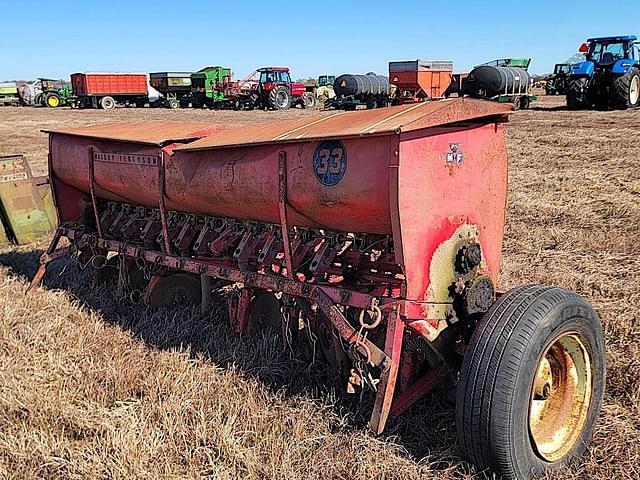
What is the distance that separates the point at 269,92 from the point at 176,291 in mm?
25969

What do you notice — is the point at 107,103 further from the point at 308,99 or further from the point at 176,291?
the point at 176,291

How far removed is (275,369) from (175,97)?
1351 inches

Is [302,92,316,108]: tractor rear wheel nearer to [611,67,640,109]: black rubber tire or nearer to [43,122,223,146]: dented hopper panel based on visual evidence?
[611,67,640,109]: black rubber tire

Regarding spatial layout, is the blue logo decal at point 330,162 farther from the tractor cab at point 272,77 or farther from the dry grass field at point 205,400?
the tractor cab at point 272,77

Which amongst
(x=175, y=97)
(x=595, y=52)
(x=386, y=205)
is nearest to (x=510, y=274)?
(x=386, y=205)

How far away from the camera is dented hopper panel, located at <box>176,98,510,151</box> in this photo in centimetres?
252

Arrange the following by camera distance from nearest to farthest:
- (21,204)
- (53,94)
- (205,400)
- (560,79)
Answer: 1. (205,400)
2. (21,204)
3. (560,79)
4. (53,94)

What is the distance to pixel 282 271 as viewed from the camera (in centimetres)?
364

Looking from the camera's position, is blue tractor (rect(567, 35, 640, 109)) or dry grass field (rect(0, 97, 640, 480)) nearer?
dry grass field (rect(0, 97, 640, 480))

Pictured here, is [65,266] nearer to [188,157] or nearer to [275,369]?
[188,157]

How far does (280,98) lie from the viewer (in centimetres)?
2939

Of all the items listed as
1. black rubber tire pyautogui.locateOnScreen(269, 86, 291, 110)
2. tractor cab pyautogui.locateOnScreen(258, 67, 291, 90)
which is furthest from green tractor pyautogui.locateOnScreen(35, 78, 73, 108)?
black rubber tire pyautogui.locateOnScreen(269, 86, 291, 110)

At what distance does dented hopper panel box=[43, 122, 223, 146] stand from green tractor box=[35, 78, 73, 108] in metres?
37.2

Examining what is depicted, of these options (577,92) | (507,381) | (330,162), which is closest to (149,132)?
(330,162)
